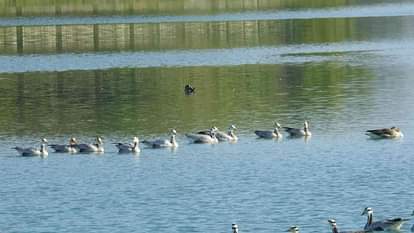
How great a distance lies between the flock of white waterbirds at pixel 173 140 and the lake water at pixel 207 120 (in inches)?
13.5

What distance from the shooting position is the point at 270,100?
→ 45844 mm

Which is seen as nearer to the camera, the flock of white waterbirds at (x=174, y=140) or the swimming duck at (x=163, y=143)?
the flock of white waterbirds at (x=174, y=140)

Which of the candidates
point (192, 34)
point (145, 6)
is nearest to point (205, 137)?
point (192, 34)

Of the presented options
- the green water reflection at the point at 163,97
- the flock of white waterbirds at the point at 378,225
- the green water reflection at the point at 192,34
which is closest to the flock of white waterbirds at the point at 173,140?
the green water reflection at the point at 163,97

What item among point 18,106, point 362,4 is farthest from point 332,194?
point 362,4

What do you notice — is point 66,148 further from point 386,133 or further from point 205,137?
point 386,133

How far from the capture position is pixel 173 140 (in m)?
35.1

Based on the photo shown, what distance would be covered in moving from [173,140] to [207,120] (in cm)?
646

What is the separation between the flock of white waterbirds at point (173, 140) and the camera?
34375mm

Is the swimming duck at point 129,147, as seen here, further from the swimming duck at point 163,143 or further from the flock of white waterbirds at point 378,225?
the flock of white waterbirds at point 378,225

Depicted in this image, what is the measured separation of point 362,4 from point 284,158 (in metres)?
88.8

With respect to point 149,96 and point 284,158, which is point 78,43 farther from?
point 284,158

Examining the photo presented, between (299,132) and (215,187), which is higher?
(215,187)

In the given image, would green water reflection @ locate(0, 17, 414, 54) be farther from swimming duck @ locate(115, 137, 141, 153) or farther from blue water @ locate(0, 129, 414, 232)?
blue water @ locate(0, 129, 414, 232)
